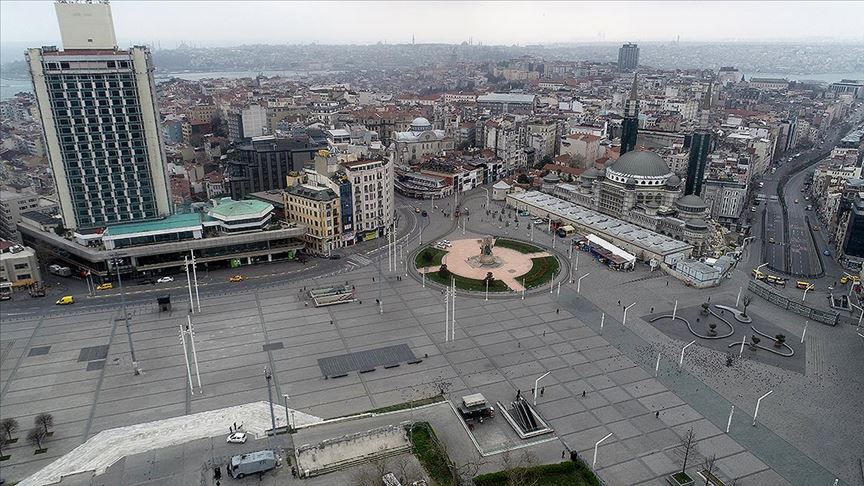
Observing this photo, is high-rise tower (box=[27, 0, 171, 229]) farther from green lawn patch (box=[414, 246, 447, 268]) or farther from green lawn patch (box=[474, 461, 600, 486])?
green lawn patch (box=[474, 461, 600, 486])

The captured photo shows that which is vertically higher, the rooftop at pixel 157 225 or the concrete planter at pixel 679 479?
the rooftop at pixel 157 225

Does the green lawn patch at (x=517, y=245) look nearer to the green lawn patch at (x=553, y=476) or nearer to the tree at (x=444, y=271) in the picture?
the tree at (x=444, y=271)

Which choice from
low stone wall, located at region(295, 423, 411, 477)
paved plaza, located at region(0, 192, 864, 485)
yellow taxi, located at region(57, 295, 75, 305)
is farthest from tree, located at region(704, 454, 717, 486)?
yellow taxi, located at region(57, 295, 75, 305)

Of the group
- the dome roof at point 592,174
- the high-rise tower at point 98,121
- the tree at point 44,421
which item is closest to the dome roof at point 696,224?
the dome roof at point 592,174

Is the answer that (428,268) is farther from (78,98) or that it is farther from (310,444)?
(78,98)

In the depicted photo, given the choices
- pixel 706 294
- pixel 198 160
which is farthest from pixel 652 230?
pixel 198 160

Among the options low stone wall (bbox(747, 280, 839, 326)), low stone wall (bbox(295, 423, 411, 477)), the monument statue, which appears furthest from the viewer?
the monument statue
